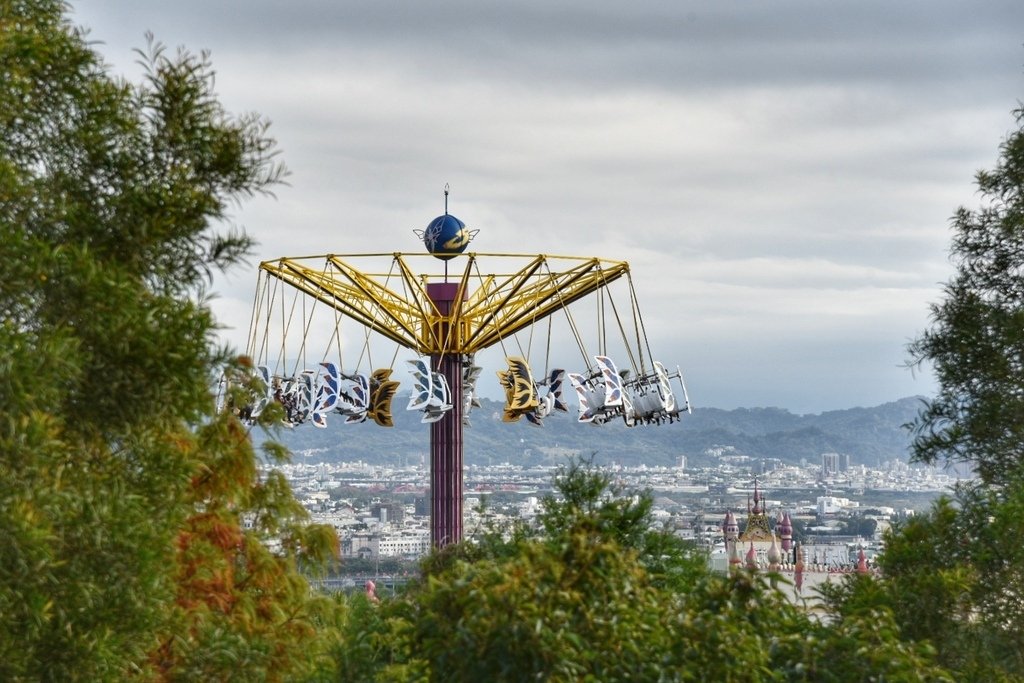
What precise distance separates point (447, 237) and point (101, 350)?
16.5 meters

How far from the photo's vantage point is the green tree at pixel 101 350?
11.4 metres

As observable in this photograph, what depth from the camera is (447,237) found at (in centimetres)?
2850

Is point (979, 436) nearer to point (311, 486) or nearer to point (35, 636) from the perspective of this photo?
point (35, 636)

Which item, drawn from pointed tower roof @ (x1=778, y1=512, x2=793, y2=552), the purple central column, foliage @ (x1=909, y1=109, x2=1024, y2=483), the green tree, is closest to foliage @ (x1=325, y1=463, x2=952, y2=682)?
the green tree

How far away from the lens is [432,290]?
28.9 meters

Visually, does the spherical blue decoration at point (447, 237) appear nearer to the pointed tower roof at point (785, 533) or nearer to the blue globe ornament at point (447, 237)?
the blue globe ornament at point (447, 237)

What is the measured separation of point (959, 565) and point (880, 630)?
4.84 m

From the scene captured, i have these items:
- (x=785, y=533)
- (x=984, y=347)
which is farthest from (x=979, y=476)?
(x=785, y=533)

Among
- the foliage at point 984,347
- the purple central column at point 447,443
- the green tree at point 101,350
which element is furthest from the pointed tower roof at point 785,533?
the green tree at point 101,350

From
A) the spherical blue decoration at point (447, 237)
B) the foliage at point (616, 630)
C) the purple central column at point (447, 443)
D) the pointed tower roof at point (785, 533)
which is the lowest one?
the pointed tower roof at point (785, 533)

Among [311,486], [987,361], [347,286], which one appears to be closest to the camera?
[987,361]

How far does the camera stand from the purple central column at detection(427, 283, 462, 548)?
28688mm

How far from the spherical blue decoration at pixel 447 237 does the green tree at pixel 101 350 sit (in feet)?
49.0

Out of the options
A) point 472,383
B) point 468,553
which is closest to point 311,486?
point 472,383
